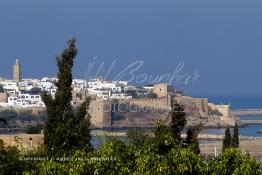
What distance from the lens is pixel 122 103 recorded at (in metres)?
112

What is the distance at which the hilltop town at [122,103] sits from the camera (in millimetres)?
104250

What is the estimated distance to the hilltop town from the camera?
104250 mm

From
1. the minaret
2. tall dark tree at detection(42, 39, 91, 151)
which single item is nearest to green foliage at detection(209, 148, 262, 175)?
tall dark tree at detection(42, 39, 91, 151)

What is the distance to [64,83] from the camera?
2308 cm

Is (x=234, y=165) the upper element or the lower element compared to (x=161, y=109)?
lower

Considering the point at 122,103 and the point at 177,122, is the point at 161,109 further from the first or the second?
the point at 177,122

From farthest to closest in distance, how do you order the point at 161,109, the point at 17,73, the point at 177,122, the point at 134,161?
the point at 17,73 < the point at 161,109 < the point at 177,122 < the point at 134,161

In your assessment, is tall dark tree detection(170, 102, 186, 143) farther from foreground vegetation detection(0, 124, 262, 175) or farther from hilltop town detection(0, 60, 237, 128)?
hilltop town detection(0, 60, 237, 128)

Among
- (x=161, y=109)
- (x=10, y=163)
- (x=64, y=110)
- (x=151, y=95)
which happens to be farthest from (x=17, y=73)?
(x=10, y=163)

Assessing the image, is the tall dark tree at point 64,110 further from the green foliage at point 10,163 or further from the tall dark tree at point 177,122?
the green foliage at point 10,163

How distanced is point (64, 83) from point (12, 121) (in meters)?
76.3

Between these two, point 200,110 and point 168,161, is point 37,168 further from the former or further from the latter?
point 200,110

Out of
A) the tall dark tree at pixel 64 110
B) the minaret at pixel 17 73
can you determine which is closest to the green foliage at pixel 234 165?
the tall dark tree at pixel 64 110

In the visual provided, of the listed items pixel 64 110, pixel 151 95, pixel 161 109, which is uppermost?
pixel 151 95
